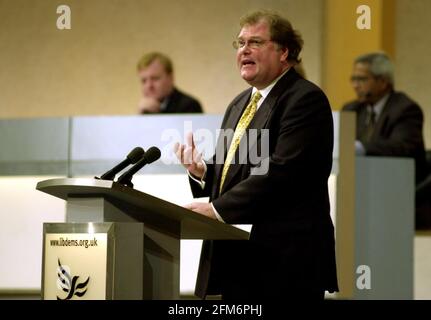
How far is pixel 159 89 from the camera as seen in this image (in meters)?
5.73

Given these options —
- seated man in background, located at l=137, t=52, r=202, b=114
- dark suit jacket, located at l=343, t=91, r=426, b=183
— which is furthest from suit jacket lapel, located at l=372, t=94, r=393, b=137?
seated man in background, located at l=137, t=52, r=202, b=114

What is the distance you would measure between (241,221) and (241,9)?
416cm

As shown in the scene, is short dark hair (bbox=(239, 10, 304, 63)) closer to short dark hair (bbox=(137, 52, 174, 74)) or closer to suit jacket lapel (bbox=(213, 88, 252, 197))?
suit jacket lapel (bbox=(213, 88, 252, 197))

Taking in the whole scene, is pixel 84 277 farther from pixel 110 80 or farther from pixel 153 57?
pixel 110 80

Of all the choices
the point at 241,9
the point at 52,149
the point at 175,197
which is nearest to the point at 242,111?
the point at 175,197

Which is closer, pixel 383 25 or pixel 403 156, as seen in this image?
pixel 403 156

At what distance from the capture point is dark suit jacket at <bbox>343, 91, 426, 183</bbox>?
Answer: 5070 mm

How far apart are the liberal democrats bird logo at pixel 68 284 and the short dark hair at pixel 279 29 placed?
1.11 metres

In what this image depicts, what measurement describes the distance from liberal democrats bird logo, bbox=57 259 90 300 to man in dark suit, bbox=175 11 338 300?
22.0 inches

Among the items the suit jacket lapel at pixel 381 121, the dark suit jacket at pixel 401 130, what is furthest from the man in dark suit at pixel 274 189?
the suit jacket lapel at pixel 381 121

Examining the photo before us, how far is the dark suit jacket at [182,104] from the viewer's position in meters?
5.55

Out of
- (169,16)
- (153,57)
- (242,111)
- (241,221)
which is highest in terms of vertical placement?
(169,16)

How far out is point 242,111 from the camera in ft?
10.2

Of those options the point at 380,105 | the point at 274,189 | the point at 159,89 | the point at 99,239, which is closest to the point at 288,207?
the point at 274,189
